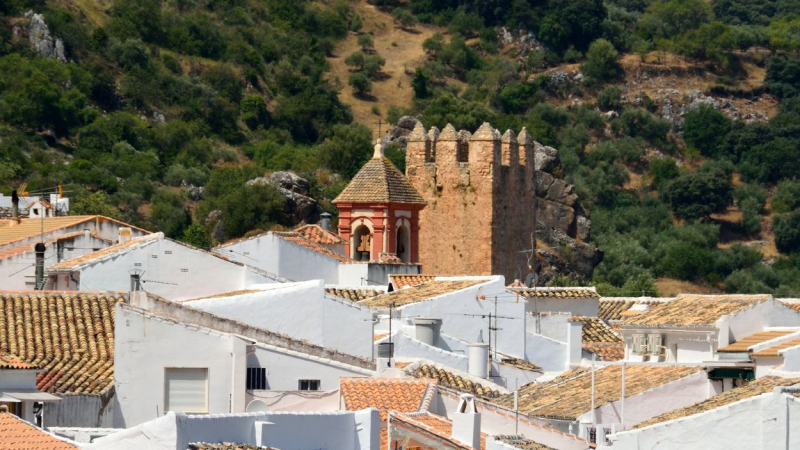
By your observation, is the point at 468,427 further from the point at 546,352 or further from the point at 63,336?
the point at 546,352

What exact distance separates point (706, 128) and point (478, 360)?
327 feet

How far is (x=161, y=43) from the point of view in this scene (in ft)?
368

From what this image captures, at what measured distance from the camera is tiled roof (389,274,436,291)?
3784 centimetres

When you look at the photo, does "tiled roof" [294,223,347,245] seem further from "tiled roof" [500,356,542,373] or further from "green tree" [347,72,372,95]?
"green tree" [347,72,372,95]

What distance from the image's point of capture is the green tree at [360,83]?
12169 cm

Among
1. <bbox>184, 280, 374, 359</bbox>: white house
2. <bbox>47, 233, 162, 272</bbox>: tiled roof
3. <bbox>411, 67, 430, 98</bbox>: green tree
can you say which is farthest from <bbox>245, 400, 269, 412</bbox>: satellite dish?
<bbox>411, 67, 430, 98</bbox>: green tree

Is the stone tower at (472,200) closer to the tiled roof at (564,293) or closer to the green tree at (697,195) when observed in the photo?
the tiled roof at (564,293)

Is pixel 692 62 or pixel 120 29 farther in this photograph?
pixel 692 62

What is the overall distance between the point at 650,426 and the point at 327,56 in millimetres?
109153

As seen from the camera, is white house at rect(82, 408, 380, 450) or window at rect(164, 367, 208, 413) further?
window at rect(164, 367, 208, 413)

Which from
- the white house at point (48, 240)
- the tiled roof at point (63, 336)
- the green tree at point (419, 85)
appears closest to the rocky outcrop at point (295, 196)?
the green tree at point (419, 85)

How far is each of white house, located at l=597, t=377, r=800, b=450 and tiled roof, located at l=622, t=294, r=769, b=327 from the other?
10.1 meters

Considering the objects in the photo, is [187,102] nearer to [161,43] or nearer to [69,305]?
[161,43]

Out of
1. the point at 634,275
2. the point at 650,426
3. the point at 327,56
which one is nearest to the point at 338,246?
the point at 650,426
